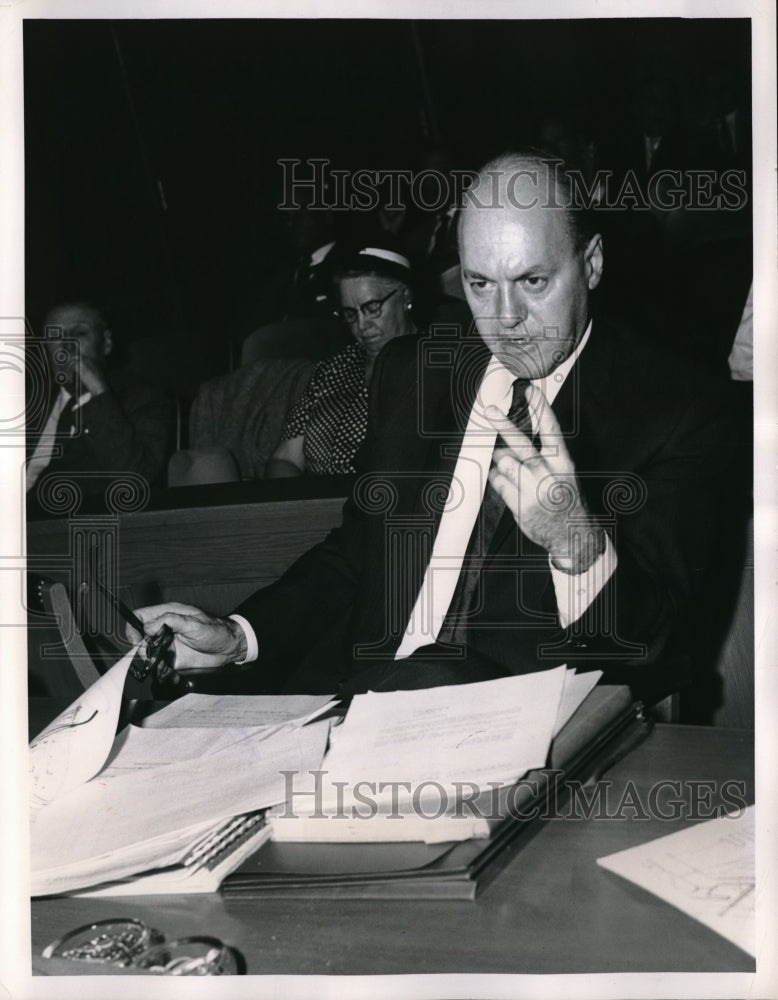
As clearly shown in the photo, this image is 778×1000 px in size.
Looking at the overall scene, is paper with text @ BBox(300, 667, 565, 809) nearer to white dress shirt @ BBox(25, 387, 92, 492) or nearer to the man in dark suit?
the man in dark suit

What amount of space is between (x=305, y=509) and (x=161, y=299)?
37.1 inches

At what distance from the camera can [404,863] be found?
86 centimetres

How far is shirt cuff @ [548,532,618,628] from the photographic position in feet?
4.53

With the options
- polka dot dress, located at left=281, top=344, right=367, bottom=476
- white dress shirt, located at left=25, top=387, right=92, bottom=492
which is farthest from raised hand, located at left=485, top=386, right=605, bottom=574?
white dress shirt, located at left=25, top=387, right=92, bottom=492

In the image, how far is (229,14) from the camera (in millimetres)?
A: 1341

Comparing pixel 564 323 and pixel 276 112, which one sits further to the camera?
pixel 276 112

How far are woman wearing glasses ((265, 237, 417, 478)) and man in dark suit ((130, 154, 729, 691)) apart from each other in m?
0.34

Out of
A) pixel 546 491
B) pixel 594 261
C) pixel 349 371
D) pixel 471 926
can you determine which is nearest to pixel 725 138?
pixel 594 261

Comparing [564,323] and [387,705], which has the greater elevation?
[564,323]

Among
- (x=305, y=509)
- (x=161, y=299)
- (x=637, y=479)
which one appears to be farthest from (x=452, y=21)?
(x=161, y=299)

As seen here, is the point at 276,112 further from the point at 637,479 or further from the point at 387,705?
the point at 387,705

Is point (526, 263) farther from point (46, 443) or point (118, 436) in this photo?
point (118, 436)

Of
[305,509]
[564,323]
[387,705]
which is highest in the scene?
[564,323]

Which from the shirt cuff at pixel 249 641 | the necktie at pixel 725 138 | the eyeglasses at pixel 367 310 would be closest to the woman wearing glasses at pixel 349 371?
the eyeglasses at pixel 367 310
